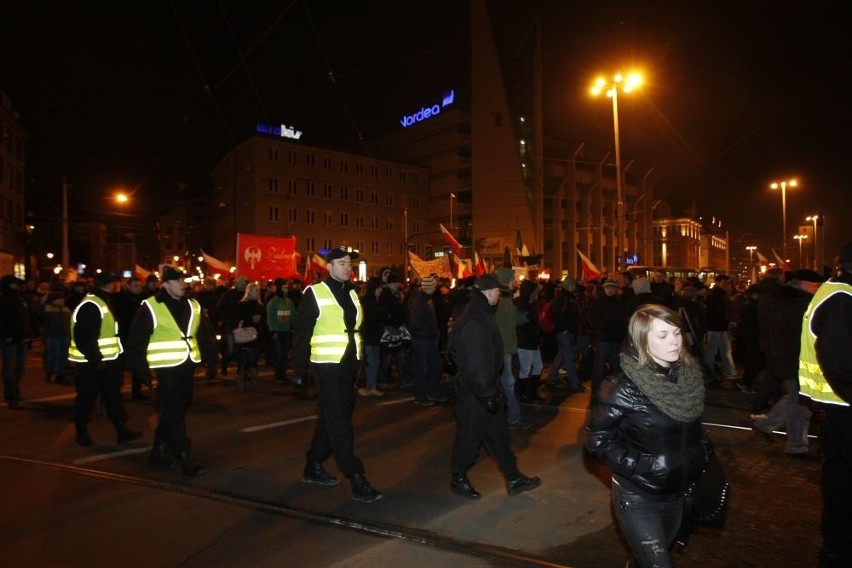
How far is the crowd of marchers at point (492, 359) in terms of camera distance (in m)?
3.02

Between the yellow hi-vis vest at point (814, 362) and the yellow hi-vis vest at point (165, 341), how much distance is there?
554 centimetres

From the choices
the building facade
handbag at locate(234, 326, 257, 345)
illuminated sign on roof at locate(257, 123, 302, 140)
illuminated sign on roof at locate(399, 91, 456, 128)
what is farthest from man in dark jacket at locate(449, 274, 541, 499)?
illuminated sign on roof at locate(399, 91, 456, 128)

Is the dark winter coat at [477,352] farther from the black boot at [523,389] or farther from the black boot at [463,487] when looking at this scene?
the black boot at [523,389]

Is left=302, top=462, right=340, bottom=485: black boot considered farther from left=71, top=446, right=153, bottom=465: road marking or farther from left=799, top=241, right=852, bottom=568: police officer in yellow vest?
left=799, top=241, right=852, bottom=568: police officer in yellow vest

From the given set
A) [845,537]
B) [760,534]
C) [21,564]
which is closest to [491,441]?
[760,534]

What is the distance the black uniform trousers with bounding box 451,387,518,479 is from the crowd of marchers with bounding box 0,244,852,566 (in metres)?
0.01

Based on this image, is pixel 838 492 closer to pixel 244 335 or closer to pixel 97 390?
pixel 97 390

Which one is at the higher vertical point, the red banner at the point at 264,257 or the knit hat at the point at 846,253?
the red banner at the point at 264,257

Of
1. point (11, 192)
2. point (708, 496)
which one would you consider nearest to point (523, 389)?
point (708, 496)

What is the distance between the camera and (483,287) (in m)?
5.93

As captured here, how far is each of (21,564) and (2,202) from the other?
49.7 m

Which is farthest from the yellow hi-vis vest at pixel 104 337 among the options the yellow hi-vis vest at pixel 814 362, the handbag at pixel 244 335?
the yellow hi-vis vest at pixel 814 362

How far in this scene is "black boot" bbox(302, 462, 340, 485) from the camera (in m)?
5.85

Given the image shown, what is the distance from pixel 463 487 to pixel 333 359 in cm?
162
